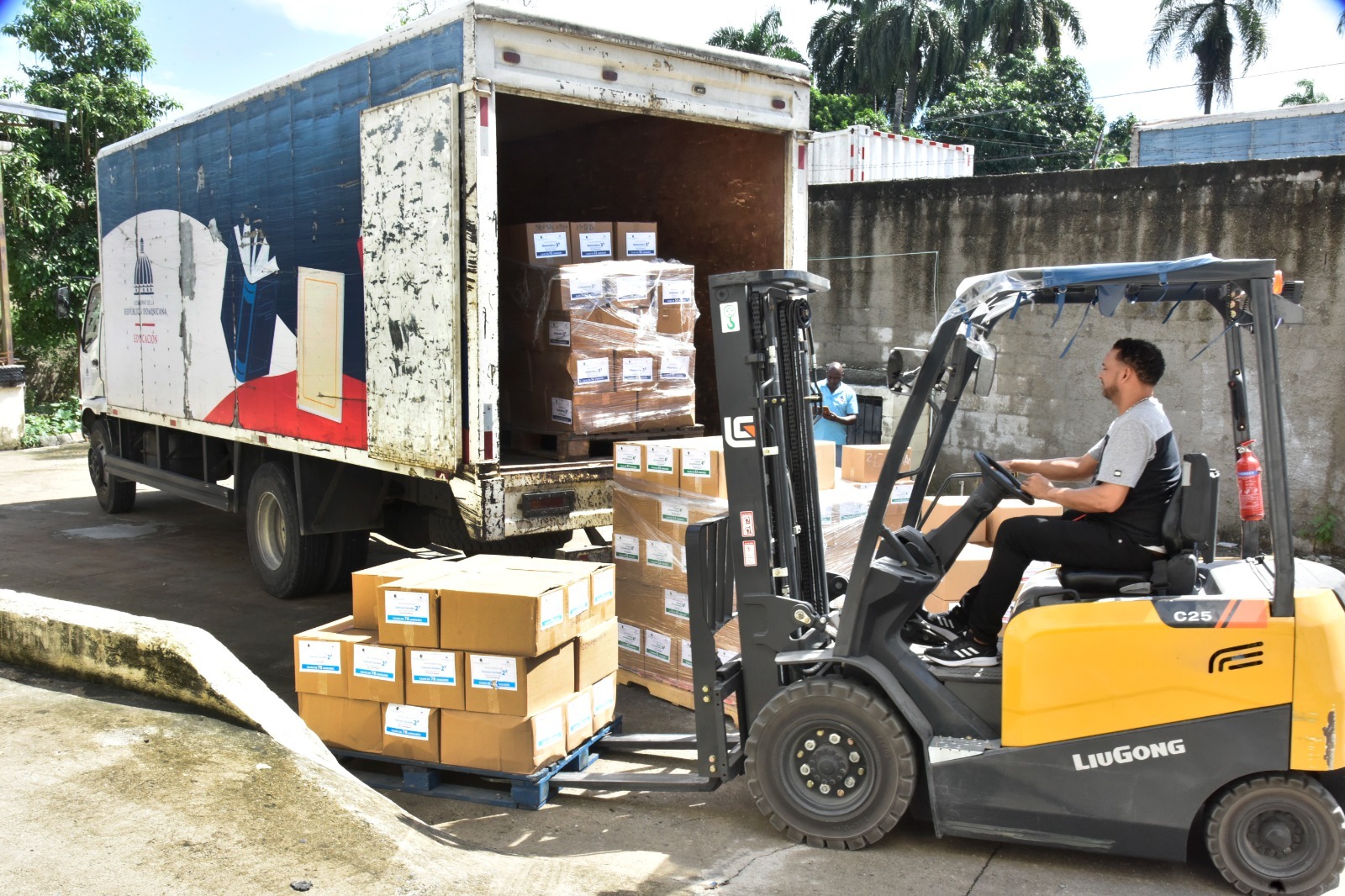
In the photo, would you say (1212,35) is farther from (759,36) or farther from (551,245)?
(551,245)

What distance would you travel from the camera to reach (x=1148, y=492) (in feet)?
11.6

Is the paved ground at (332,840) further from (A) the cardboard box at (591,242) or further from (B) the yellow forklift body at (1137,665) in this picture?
(A) the cardboard box at (591,242)

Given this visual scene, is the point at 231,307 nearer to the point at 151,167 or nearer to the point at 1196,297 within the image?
the point at 151,167

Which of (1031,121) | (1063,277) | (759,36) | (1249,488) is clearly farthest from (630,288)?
(759,36)

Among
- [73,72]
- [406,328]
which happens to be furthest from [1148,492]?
[73,72]

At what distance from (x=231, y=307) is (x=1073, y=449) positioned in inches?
269

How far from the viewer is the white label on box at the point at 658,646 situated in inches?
212

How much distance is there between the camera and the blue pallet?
4.21 meters

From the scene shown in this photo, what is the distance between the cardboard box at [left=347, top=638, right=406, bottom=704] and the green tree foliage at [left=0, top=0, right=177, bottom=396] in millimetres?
15320

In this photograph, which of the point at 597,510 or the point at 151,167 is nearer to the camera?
the point at 597,510

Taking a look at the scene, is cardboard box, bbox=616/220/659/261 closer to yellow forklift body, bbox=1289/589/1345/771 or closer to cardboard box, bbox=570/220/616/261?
cardboard box, bbox=570/220/616/261

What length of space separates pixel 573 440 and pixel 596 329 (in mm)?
595

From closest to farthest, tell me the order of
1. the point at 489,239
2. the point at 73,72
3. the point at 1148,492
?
the point at 1148,492 → the point at 489,239 → the point at 73,72

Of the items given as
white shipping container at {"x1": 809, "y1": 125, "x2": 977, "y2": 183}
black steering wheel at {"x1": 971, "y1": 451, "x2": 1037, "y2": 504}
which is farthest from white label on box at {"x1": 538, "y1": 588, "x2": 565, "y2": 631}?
white shipping container at {"x1": 809, "y1": 125, "x2": 977, "y2": 183}
